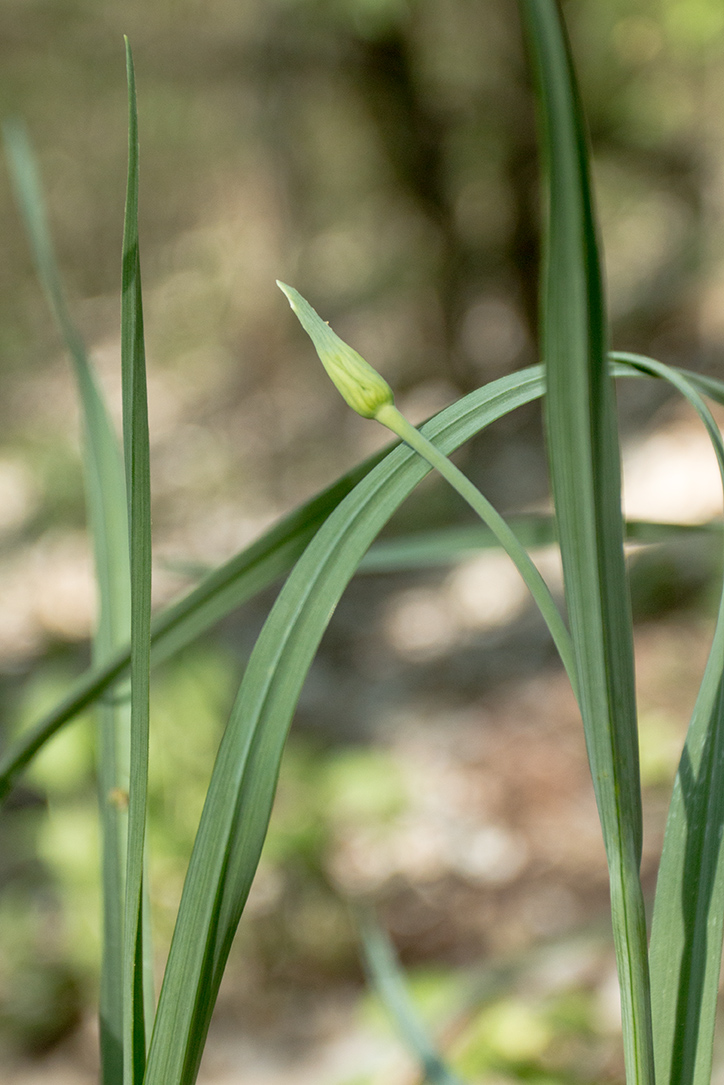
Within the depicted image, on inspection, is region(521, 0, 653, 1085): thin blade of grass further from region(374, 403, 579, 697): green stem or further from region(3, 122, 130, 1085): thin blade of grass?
region(3, 122, 130, 1085): thin blade of grass

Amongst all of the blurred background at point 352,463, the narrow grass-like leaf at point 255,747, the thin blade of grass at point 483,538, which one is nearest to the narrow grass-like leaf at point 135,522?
the narrow grass-like leaf at point 255,747

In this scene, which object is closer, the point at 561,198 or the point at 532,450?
the point at 561,198

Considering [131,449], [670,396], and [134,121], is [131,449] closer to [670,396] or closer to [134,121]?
[134,121]

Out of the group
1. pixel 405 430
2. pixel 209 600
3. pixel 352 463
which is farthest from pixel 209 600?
pixel 352 463

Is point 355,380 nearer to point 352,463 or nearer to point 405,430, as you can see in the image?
point 405,430

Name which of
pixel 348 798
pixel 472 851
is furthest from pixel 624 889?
pixel 472 851

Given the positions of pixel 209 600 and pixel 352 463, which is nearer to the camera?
pixel 209 600

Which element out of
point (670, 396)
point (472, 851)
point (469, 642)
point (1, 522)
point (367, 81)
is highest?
point (367, 81)
